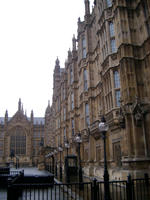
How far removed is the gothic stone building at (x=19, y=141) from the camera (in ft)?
286

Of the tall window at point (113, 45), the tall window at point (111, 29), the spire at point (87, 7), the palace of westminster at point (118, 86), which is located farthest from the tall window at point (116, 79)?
the spire at point (87, 7)

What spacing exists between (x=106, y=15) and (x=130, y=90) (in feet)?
32.1

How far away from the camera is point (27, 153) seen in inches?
3536

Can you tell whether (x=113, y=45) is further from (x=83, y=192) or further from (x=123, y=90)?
(x=83, y=192)

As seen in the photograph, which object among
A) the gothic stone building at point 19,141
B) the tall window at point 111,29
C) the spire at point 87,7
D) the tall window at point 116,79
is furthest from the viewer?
the gothic stone building at point 19,141

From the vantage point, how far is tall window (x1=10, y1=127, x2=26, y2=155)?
8896 centimetres

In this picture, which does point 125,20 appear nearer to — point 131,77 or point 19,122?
point 131,77

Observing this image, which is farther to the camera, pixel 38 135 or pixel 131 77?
pixel 38 135

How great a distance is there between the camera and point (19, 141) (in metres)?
90.5

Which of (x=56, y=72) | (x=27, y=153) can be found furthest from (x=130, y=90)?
(x=27, y=153)

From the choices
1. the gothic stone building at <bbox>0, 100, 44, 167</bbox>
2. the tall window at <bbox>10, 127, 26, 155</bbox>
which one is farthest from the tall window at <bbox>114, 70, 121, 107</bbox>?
the tall window at <bbox>10, 127, 26, 155</bbox>

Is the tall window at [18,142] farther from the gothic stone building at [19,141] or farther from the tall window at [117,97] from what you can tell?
the tall window at [117,97]

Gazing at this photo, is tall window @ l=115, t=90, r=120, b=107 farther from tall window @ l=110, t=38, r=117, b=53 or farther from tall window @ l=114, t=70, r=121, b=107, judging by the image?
tall window @ l=110, t=38, r=117, b=53

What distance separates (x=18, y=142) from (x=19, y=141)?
1.91 ft
